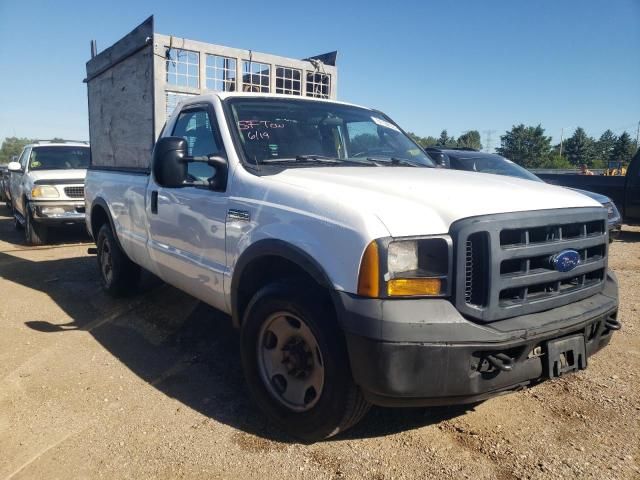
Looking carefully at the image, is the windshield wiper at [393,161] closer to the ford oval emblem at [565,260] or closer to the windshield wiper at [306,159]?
the windshield wiper at [306,159]

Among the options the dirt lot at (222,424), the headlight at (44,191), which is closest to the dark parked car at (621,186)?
the dirt lot at (222,424)

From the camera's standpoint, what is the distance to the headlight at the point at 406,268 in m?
2.33

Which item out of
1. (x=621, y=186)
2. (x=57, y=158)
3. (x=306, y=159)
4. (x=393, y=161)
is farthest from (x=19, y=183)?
(x=621, y=186)

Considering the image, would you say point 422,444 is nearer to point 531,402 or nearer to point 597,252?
point 531,402

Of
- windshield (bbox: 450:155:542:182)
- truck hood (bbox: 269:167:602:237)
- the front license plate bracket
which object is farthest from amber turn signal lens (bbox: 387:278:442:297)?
windshield (bbox: 450:155:542:182)

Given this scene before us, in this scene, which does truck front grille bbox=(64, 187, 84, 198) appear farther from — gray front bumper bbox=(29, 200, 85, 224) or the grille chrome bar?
the grille chrome bar

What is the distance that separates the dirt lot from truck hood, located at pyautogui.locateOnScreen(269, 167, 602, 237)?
48.5 inches

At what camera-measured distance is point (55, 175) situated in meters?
9.64

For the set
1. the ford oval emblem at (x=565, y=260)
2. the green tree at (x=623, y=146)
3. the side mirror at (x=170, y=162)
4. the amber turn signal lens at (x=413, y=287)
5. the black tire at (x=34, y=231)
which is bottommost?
the black tire at (x=34, y=231)

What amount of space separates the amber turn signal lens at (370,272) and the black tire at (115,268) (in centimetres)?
381

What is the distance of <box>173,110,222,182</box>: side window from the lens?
12.0ft

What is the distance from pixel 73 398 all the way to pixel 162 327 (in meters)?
1.48

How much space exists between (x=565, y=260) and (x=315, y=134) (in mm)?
1931

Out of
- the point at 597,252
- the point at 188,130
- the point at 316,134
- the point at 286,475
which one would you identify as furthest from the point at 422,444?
the point at 188,130
